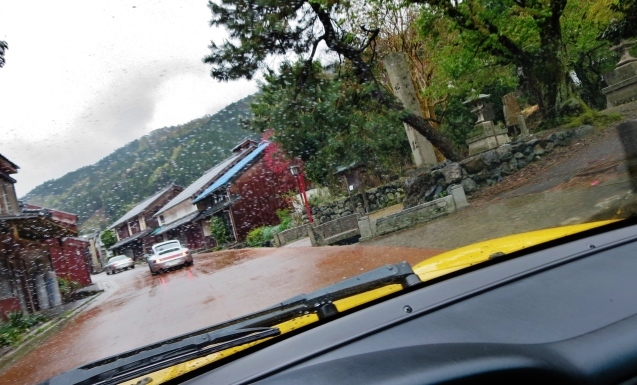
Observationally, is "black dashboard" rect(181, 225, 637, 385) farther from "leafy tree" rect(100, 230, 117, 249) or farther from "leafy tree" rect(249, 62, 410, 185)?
"leafy tree" rect(249, 62, 410, 185)

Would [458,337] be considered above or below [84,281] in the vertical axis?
below

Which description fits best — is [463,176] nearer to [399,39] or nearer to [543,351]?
[399,39]

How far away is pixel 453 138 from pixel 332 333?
9.44 ft

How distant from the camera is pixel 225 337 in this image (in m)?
1.31

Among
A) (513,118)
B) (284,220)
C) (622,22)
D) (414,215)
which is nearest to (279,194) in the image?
(284,220)

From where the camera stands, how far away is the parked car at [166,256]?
7.23 feet

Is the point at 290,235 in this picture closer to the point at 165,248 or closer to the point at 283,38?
the point at 165,248

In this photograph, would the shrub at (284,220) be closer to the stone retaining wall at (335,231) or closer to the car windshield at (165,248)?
the stone retaining wall at (335,231)

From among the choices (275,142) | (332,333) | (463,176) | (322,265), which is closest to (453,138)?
(463,176)

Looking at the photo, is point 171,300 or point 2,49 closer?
point 2,49

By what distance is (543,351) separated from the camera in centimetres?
124

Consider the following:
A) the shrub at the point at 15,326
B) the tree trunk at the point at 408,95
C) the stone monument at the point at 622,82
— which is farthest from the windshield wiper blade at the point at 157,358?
the stone monument at the point at 622,82

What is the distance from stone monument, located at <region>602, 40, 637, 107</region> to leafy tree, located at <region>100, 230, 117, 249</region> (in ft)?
20.1

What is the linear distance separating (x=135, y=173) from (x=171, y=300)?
2.61 feet
